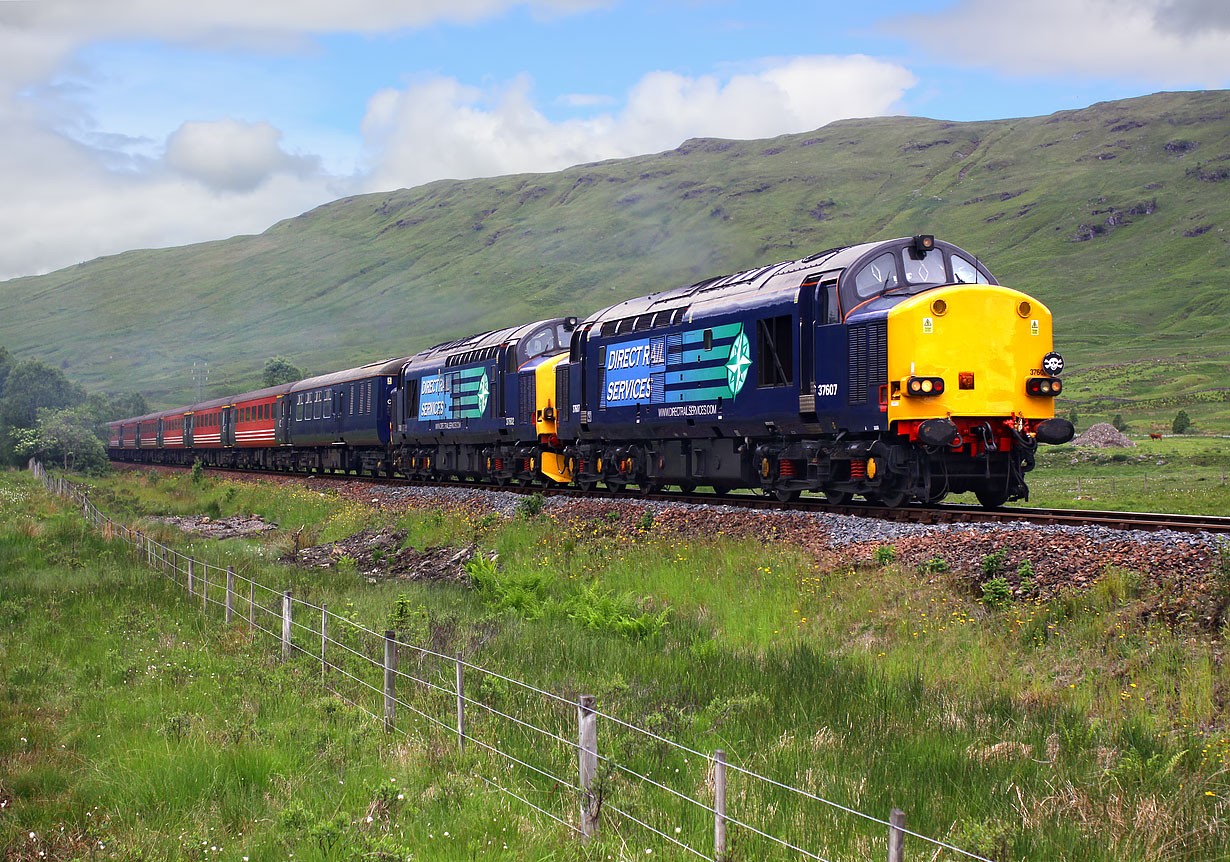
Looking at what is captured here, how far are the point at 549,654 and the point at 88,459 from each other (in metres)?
73.6

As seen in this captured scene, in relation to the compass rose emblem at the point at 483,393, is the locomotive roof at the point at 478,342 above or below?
above

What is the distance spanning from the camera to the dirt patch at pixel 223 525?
3372 centimetres

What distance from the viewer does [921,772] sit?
8156 millimetres

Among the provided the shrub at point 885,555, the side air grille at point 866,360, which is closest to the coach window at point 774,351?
the side air grille at point 866,360

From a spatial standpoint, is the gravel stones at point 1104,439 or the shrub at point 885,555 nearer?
the shrub at point 885,555

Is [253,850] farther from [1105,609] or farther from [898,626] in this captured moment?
[1105,609]

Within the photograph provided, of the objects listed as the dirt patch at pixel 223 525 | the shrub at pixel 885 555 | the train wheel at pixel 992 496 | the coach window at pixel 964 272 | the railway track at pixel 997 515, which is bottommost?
the dirt patch at pixel 223 525

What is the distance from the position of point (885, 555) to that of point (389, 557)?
45.4 ft

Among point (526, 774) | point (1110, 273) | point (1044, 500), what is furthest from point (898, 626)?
point (1110, 273)

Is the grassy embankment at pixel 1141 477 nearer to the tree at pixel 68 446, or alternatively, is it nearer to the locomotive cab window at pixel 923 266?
the locomotive cab window at pixel 923 266

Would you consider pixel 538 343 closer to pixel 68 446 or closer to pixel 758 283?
pixel 758 283

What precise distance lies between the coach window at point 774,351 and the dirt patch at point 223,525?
19.5 m

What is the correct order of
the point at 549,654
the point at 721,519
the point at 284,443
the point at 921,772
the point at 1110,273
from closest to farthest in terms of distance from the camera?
the point at 921,772 < the point at 549,654 < the point at 721,519 < the point at 284,443 < the point at 1110,273

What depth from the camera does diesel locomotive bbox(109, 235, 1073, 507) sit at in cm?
1728
